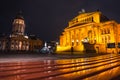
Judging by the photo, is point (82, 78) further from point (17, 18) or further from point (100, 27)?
point (17, 18)

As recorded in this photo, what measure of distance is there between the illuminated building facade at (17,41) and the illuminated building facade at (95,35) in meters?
43.9

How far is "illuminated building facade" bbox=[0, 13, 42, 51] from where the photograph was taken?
9562 cm

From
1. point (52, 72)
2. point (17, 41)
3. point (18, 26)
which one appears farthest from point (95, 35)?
point (18, 26)

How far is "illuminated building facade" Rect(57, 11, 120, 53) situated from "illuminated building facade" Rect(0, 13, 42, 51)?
4388 centimetres

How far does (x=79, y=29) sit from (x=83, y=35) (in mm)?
4073

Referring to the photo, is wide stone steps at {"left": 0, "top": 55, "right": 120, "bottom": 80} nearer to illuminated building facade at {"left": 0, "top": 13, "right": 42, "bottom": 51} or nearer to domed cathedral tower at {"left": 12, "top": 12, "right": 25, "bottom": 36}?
illuminated building facade at {"left": 0, "top": 13, "right": 42, "bottom": 51}

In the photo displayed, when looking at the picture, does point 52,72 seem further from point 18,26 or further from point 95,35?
point 18,26

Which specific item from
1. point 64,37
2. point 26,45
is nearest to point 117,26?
point 64,37

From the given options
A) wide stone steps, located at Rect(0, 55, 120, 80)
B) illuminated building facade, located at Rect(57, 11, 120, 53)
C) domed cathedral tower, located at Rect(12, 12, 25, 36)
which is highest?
domed cathedral tower, located at Rect(12, 12, 25, 36)

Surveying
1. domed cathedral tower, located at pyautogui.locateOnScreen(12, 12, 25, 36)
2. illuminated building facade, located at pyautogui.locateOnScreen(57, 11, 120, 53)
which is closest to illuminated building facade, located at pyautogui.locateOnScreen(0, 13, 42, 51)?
domed cathedral tower, located at pyautogui.locateOnScreen(12, 12, 25, 36)

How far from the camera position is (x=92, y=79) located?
7.26m

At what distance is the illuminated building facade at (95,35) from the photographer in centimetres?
4598

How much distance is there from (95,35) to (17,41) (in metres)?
62.8

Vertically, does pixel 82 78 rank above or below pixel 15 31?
below
